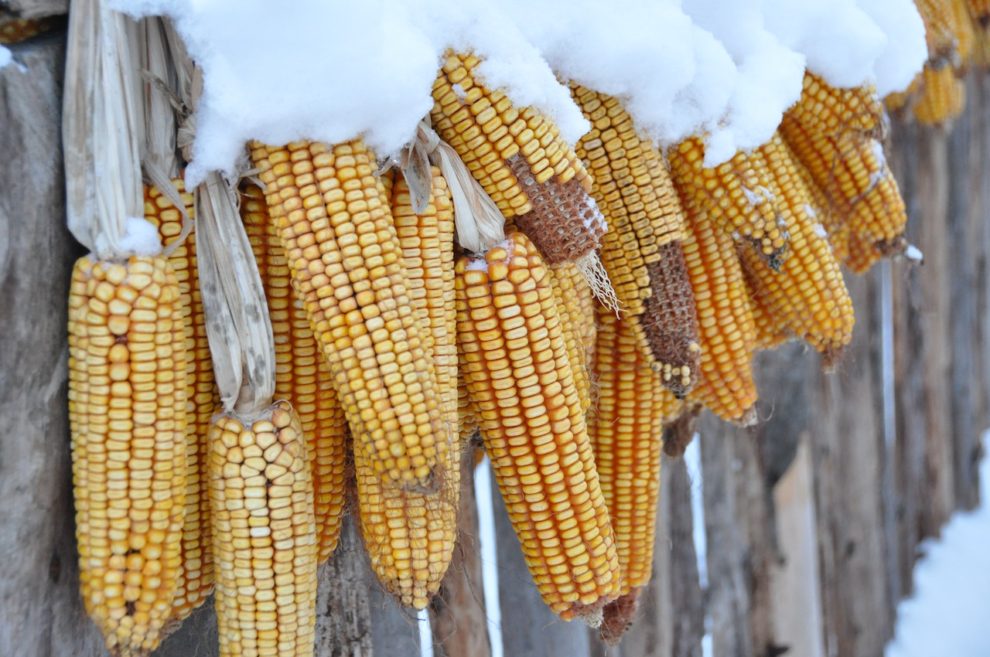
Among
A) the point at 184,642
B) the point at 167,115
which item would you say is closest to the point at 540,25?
the point at 167,115

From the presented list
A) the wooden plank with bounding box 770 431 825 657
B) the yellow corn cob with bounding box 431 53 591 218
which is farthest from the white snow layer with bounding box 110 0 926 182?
the wooden plank with bounding box 770 431 825 657

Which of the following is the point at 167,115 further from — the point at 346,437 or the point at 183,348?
the point at 346,437

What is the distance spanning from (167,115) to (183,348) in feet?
1.01

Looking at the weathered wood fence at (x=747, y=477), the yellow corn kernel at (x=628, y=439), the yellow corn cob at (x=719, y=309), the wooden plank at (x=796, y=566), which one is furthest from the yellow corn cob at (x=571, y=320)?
the wooden plank at (x=796, y=566)

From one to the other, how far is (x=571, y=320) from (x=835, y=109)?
0.82 meters

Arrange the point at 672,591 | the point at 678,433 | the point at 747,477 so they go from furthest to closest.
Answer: the point at 747,477 < the point at 672,591 < the point at 678,433

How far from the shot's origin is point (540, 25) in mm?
1487


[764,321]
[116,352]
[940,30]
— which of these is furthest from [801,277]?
[940,30]

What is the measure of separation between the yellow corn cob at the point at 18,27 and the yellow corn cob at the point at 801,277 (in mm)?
1175

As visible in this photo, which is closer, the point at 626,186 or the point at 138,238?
the point at 138,238

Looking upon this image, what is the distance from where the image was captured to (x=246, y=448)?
1.17m

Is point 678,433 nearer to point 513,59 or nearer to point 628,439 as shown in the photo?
point 628,439

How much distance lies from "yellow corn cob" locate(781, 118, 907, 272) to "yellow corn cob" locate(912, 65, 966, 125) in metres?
1.31

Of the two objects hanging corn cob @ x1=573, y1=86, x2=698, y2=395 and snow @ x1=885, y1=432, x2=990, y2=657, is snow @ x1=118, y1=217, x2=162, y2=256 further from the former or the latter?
snow @ x1=885, y1=432, x2=990, y2=657
